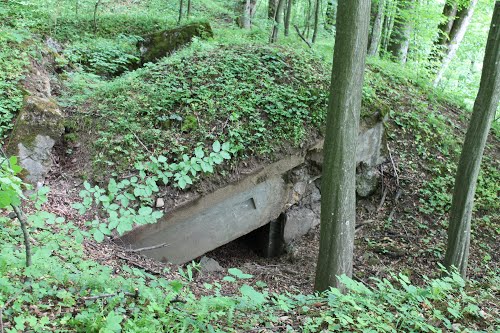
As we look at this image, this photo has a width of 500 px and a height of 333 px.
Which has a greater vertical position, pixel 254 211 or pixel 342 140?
pixel 342 140

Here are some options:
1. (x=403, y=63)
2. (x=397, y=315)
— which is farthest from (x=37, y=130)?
(x=403, y=63)

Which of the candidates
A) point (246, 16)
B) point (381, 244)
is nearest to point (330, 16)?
point (246, 16)

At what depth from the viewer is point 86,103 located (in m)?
6.79

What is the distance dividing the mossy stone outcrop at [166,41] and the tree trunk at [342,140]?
5.86 m

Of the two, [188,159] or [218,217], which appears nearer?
[188,159]

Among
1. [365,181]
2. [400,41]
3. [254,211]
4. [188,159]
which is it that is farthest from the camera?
[400,41]

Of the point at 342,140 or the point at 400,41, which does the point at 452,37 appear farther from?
the point at 342,140

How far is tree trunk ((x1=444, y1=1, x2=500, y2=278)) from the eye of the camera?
480 centimetres

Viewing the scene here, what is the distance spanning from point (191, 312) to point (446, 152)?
7.20 meters

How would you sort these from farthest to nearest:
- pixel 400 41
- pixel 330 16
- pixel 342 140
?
pixel 330 16 < pixel 400 41 < pixel 342 140

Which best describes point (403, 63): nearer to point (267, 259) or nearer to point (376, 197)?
point (376, 197)

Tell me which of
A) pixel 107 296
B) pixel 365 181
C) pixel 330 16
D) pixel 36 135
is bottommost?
pixel 365 181

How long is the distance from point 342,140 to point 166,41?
660 centimetres

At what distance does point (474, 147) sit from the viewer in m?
5.00
